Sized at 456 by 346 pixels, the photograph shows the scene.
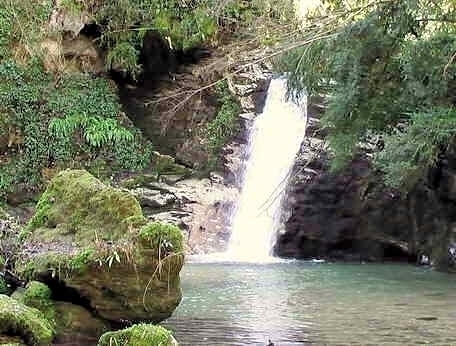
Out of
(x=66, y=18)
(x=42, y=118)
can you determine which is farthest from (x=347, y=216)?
(x=66, y=18)

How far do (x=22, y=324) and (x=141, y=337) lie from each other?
1.04m

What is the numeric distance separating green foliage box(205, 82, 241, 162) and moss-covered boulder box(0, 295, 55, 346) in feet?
47.5

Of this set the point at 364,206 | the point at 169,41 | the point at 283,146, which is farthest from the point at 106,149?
the point at 364,206

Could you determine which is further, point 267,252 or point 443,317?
point 267,252

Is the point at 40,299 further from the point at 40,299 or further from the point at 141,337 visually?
the point at 141,337

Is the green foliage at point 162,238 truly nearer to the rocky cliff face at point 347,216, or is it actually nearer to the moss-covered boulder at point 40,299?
the moss-covered boulder at point 40,299

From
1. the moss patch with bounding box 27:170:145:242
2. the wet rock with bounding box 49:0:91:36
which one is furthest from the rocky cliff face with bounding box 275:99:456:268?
the moss patch with bounding box 27:170:145:242

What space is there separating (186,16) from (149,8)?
224cm

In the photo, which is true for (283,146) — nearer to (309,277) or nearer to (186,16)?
(186,16)

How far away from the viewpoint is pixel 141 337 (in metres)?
5.23

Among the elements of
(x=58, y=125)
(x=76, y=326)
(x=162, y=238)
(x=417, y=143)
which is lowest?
(x=76, y=326)

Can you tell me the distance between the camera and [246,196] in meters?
19.1

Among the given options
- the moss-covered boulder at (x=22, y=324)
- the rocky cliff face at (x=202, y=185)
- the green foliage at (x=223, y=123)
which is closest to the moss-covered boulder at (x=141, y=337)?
the moss-covered boulder at (x=22, y=324)

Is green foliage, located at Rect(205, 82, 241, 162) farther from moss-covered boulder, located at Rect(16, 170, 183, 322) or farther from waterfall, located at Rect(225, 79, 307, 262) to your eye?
moss-covered boulder, located at Rect(16, 170, 183, 322)
